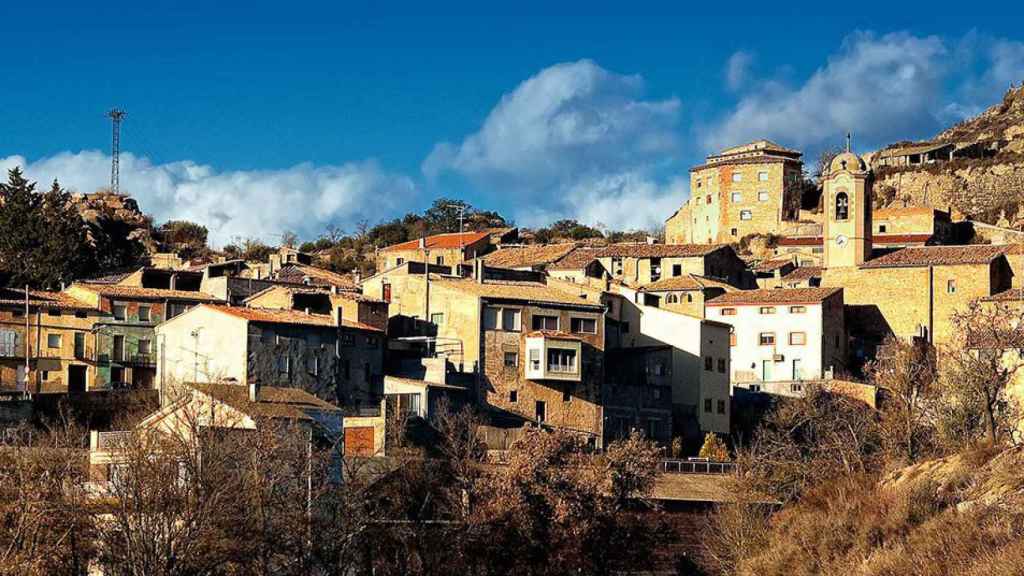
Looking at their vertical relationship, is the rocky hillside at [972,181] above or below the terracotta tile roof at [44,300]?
above

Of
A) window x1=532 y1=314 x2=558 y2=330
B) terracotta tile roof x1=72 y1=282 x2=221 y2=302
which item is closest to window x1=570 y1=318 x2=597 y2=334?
window x1=532 y1=314 x2=558 y2=330

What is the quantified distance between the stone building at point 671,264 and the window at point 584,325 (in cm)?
1574

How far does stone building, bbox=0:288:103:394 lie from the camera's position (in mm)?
70500

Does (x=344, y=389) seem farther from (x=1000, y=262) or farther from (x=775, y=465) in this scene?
(x=1000, y=262)

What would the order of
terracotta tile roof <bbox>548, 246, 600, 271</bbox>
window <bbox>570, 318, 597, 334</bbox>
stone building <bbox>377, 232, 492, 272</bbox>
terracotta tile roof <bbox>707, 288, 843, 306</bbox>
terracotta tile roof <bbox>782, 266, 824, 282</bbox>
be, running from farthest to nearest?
stone building <bbox>377, 232, 492, 272</bbox> < terracotta tile roof <bbox>548, 246, 600, 271</bbox> < terracotta tile roof <bbox>782, 266, 824, 282</bbox> < terracotta tile roof <bbox>707, 288, 843, 306</bbox> < window <bbox>570, 318, 597, 334</bbox>

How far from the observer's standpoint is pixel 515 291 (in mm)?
72625

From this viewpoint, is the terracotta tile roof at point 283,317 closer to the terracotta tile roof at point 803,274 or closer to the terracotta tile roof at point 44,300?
the terracotta tile roof at point 44,300

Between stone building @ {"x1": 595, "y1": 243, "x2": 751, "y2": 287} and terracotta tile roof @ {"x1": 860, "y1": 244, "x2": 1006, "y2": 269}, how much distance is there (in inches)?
290

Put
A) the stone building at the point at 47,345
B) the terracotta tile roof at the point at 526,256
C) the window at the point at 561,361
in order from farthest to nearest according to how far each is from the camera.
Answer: the terracotta tile roof at the point at 526,256, the stone building at the point at 47,345, the window at the point at 561,361

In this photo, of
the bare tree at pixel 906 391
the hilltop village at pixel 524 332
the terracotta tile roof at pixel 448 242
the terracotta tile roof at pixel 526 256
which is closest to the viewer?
the bare tree at pixel 906 391

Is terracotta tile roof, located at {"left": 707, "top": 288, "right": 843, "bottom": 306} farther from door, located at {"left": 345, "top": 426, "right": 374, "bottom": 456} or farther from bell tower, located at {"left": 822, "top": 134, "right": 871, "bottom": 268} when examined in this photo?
door, located at {"left": 345, "top": 426, "right": 374, "bottom": 456}

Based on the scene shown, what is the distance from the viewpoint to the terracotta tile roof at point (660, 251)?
89.9 meters

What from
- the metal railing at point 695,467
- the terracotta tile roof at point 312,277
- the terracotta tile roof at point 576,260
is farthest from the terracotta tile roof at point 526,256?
the metal railing at point 695,467

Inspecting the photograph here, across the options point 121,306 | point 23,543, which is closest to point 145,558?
point 23,543
